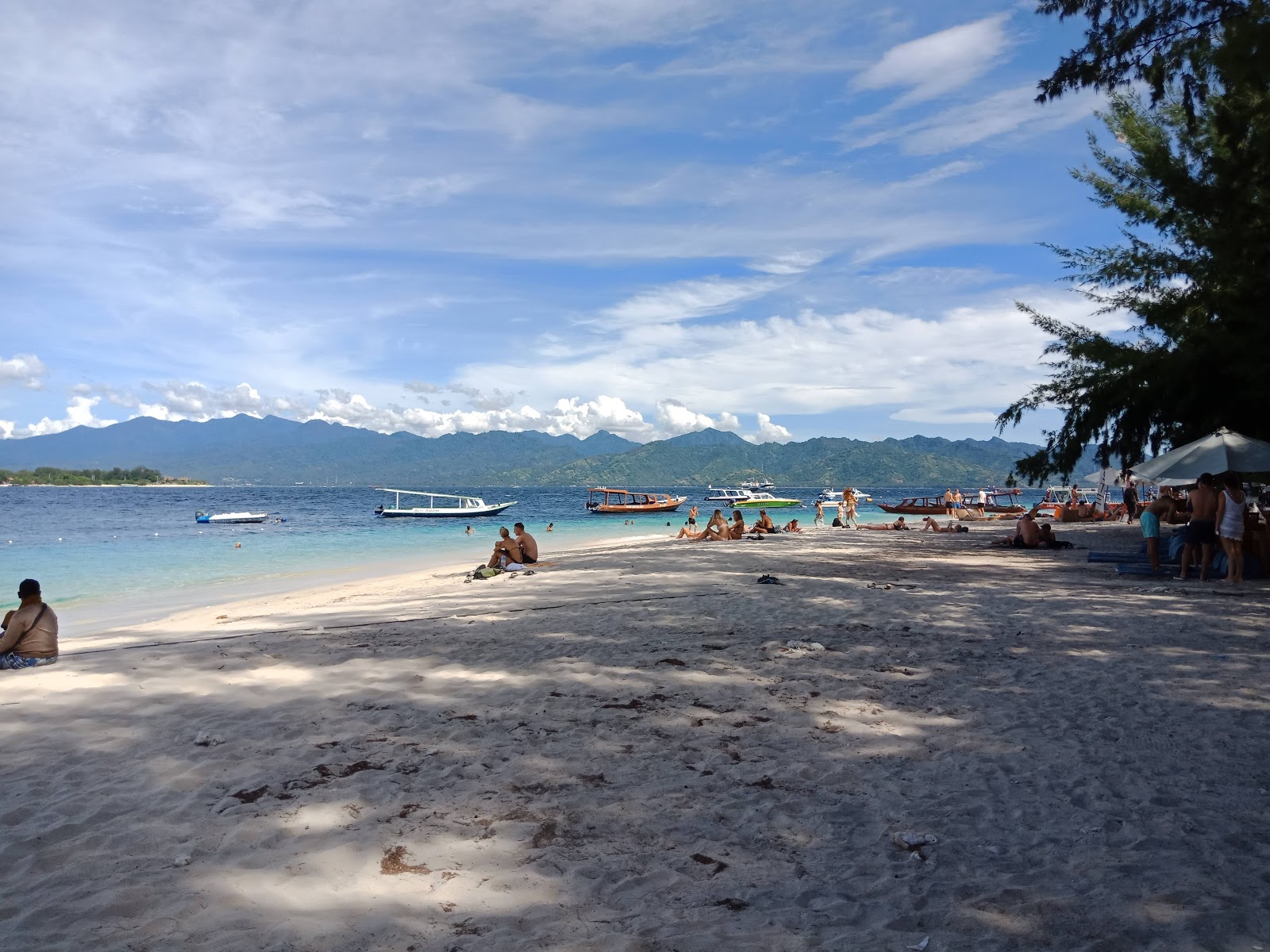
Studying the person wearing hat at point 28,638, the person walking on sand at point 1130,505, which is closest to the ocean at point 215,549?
the person wearing hat at point 28,638

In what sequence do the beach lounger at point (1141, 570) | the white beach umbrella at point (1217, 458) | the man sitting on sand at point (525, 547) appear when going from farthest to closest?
the man sitting on sand at point (525, 547) → the beach lounger at point (1141, 570) → the white beach umbrella at point (1217, 458)

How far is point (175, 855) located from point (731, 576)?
1121cm

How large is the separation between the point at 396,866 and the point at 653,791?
1489 mm

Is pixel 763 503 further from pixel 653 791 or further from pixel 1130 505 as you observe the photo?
pixel 653 791

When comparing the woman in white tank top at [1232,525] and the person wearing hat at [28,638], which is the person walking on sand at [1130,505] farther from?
the person wearing hat at [28,638]

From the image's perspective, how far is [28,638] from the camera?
7965 millimetres

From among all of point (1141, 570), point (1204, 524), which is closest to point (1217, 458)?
point (1204, 524)

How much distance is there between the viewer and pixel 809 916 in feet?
10.7

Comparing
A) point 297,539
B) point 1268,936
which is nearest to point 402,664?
point 1268,936

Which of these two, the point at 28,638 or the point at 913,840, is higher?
the point at 28,638

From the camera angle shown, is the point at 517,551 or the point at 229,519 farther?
the point at 229,519

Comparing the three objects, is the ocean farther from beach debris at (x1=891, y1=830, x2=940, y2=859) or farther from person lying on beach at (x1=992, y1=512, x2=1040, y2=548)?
beach debris at (x1=891, y1=830, x2=940, y2=859)

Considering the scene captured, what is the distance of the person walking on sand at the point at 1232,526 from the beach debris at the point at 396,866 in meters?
12.6

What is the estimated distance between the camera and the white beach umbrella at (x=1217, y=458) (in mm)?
12039
